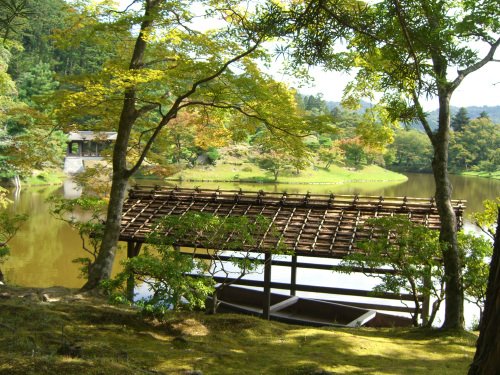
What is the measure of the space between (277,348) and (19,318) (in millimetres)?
2892

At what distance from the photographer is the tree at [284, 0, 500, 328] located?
14.0ft

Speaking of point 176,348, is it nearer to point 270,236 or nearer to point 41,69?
point 270,236

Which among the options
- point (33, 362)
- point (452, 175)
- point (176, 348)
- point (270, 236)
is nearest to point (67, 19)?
point (270, 236)

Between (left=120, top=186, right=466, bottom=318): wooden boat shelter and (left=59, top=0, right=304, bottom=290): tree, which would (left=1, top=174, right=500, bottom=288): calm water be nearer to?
(left=120, top=186, right=466, bottom=318): wooden boat shelter

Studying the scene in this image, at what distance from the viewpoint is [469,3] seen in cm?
581

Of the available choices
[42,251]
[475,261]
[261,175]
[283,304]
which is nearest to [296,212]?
[283,304]

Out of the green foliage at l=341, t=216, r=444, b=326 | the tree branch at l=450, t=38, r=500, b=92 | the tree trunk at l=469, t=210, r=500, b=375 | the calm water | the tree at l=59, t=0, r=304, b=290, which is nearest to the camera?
the tree trunk at l=469, t=210, r=500, b=375

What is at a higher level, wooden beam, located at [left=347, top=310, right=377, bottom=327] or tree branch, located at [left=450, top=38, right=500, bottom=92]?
Result: tree branch, located at [left=450, top=38, right=500, bottom=92]

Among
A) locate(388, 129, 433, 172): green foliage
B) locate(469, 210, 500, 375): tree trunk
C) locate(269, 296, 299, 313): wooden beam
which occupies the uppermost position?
locate(388, 129, 433, 172): green foliage

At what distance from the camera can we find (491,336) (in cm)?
247

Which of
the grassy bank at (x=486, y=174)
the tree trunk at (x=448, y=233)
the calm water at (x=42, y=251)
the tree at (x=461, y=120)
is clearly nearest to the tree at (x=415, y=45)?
the tree trunk at (x=448, y=233)

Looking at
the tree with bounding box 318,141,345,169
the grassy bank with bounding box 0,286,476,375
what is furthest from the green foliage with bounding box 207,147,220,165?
the grassy bank with bounding box 0,286,476,375

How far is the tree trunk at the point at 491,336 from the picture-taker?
244cm

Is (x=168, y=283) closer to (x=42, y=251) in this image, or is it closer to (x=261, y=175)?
(x=42, y=251)
